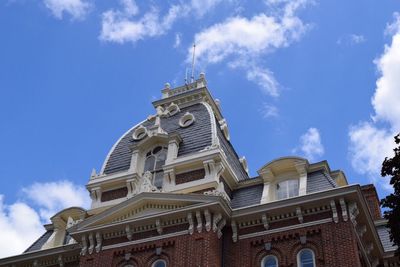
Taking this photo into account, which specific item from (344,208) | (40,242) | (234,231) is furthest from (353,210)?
(40,242)

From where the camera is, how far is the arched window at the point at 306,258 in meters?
24.8

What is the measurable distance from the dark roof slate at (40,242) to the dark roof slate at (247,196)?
34.7 feet

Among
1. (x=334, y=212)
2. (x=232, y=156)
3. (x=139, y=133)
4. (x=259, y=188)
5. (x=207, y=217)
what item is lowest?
(x=334, y=212)

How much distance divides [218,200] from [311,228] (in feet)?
13.3

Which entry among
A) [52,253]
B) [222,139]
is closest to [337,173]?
[222,139]

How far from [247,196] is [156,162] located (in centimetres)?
534

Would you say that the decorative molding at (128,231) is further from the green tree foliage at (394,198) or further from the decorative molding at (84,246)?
the green tree foliage at (394,198)

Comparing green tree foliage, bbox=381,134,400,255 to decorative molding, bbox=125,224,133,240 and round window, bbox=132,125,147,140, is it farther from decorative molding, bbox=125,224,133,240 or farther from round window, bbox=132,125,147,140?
round window, bbox=132,125,147,140

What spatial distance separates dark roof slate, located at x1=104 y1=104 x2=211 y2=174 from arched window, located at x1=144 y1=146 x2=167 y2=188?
101 cm

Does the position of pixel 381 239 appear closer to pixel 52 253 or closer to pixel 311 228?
pixel 311 228

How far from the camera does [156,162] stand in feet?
104

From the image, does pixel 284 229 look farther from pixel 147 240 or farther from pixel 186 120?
pixel 186 120

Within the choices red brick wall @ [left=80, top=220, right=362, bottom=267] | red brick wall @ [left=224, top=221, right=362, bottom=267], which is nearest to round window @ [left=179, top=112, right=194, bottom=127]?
red brick wall @ [left=80, top=220, right=362, bottom=267]

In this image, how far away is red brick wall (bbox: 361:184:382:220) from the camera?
35031 mm
